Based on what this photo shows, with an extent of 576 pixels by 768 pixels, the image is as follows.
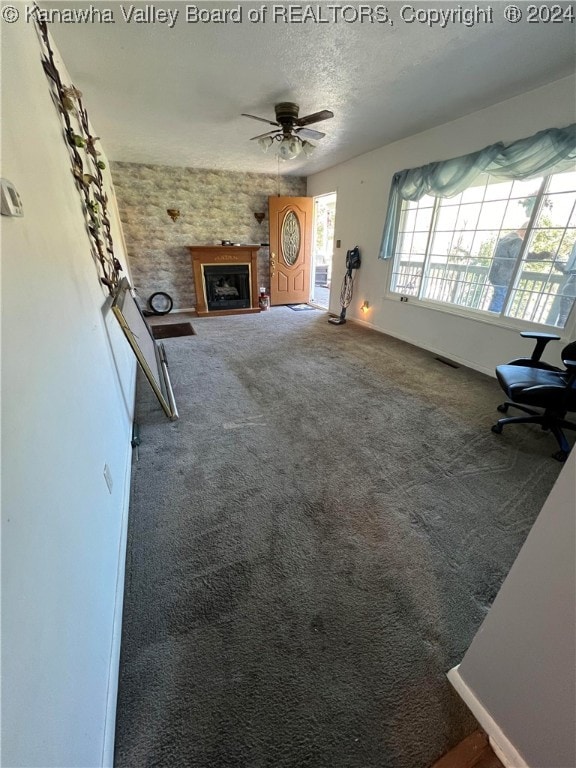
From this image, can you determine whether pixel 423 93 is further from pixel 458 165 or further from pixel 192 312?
pixel 192 312

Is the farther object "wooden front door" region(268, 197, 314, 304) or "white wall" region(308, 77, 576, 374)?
"wooden front door" region(268, 197, 314, 304)

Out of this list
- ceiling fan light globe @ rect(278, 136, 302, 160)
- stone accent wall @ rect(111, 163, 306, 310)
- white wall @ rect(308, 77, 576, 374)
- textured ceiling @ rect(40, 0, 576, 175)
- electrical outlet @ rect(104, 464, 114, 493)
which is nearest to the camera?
electrical outlet @ rect(104, 464, 114, 493)

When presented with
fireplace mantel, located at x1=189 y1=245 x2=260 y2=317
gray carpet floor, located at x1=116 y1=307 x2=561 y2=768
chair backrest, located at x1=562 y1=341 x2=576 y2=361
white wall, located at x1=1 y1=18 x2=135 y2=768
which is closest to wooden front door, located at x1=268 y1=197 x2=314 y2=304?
fireplace mantel, located at x1=189 y1=245 x2=260 y2=317

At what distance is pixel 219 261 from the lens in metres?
5.51

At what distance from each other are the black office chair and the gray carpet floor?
12 centimetres

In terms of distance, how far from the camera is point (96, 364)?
152 cm

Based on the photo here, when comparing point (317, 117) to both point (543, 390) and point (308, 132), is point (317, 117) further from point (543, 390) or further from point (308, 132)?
point (543, 390)

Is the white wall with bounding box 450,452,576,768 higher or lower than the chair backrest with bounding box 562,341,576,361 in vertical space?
lower

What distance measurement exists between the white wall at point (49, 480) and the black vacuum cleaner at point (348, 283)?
13.3 feet

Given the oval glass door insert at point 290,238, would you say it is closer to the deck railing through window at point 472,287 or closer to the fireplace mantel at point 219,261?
the fireplace mantel at point 219,261

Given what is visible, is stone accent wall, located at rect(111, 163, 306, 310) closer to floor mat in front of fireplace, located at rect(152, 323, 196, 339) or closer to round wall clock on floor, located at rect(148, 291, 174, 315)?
round wall clock on floor, located at rect(148, 291, 174, 315)

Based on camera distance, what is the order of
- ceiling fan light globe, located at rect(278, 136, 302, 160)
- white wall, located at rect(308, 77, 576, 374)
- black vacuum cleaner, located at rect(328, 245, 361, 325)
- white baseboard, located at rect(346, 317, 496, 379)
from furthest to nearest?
black vacuum cleaner, located at rect(328, 245, 361, 325), white baseboard, located at rect(346, 317, 496, 379), ceiling fan light globe, located at rect(278, 136, 302, 160), white wall, located at rect(308, 77, 576, 374)

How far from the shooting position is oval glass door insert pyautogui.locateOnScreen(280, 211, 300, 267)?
5.80 metres

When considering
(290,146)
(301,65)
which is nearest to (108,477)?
(301,65)
